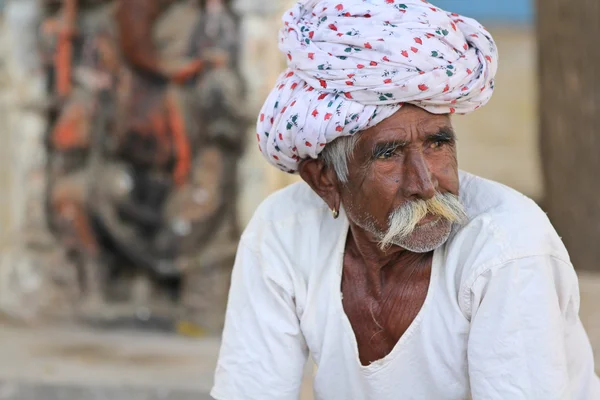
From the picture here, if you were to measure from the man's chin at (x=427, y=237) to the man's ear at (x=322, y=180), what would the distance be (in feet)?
0.77

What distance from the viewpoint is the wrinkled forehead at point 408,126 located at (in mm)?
2281

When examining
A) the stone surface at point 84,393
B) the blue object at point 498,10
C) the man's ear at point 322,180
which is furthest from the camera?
the blue object at point 498,10

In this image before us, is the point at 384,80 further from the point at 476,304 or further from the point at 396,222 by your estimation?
the point at 476,304

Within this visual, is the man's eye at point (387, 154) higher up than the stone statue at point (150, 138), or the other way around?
the man's eye at point (387, 154)

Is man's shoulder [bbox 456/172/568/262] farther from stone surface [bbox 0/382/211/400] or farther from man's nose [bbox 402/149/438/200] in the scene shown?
stone surface [bbox 0/382/211/400]

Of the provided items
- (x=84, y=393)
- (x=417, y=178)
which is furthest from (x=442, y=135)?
(x=84, y=393)

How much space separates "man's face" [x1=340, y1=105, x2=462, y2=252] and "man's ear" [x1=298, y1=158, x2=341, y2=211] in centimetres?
13

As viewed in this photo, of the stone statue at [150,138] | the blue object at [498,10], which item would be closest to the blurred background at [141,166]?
the stone statue at [150,138]

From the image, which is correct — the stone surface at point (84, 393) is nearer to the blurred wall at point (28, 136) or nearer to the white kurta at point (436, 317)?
the blurred wall at point (28, 136)

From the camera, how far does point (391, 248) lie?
7.94 feet

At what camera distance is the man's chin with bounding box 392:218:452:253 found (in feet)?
7.43

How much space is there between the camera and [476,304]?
7.33ft

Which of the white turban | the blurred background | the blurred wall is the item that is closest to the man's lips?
the white turban

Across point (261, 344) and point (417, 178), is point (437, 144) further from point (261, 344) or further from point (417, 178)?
point (261, 344)
